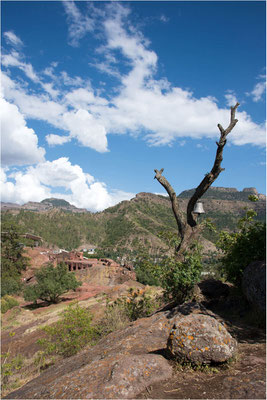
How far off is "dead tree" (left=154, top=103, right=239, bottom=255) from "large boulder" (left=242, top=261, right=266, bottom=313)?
75.8 inches

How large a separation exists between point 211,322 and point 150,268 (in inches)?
115

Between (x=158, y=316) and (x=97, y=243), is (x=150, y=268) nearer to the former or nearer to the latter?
(x=158, y=316)

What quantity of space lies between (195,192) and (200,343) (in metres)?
4.52

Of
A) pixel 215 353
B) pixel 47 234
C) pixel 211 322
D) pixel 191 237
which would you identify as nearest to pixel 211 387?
pixel 215 353

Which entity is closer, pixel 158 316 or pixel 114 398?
pixel 114 398

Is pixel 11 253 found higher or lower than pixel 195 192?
lower

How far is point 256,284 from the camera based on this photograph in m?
7.00

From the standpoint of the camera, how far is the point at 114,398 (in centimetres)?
382

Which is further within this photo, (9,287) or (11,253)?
(11,253)

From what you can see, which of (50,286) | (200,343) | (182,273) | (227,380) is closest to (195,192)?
(182,273)

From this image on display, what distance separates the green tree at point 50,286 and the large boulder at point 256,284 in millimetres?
25896

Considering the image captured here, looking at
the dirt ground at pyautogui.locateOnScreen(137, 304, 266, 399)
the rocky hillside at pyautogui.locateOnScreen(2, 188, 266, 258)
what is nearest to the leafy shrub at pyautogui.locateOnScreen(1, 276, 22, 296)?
the dirt ground at pyautogui.locateOnScreen(137, 304, 266, 399)

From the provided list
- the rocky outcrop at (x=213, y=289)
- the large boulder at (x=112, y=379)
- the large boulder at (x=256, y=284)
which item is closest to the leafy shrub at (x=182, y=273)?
the large boulder at (x=256, y=284)

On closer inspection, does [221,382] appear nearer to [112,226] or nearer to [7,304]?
[7,304]
